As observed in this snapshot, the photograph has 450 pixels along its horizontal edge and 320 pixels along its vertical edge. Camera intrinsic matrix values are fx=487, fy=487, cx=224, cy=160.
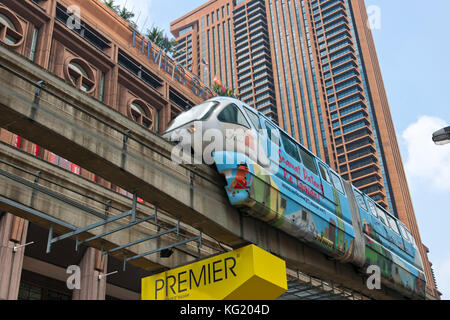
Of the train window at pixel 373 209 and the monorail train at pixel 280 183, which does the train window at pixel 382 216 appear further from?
the monorail train at pixel 280 183

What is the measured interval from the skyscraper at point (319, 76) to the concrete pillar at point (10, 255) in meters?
80.2

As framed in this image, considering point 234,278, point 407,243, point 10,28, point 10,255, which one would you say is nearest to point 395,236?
point 407,243

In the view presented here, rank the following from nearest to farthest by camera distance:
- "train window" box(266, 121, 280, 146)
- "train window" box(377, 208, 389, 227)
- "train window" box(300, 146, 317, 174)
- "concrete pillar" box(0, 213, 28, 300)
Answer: "train window" box(266, 121, 280, 146) → "train window" box(300, 146, 317, 174) → "concrete pillar" box(0, 213, 28, 300) → "train window" box(377, 208, 389, 227)

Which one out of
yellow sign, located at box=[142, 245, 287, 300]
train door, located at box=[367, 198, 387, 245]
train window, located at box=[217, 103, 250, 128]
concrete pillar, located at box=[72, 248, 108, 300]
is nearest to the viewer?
yellow sign, located at box=[142, 245, 287, 300]

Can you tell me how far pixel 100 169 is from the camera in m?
11.1

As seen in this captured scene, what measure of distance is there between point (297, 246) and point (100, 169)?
7689 mm

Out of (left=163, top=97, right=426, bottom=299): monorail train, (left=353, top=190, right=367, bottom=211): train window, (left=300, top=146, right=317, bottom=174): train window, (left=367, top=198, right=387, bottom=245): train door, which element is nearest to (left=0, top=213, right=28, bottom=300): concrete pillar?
(left=163, top=97, right=426, bottom=299): monorail train

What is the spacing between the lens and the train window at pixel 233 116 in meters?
13.8

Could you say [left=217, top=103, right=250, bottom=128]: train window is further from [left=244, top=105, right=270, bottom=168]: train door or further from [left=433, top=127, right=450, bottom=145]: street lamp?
[left=433, top=127, right=450, bottom=145]: street lamp

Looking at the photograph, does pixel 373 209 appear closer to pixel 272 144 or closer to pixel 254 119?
pixel 272 144

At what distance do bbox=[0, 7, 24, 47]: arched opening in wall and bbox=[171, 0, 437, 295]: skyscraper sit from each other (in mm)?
72113

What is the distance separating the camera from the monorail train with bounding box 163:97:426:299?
13.4m
